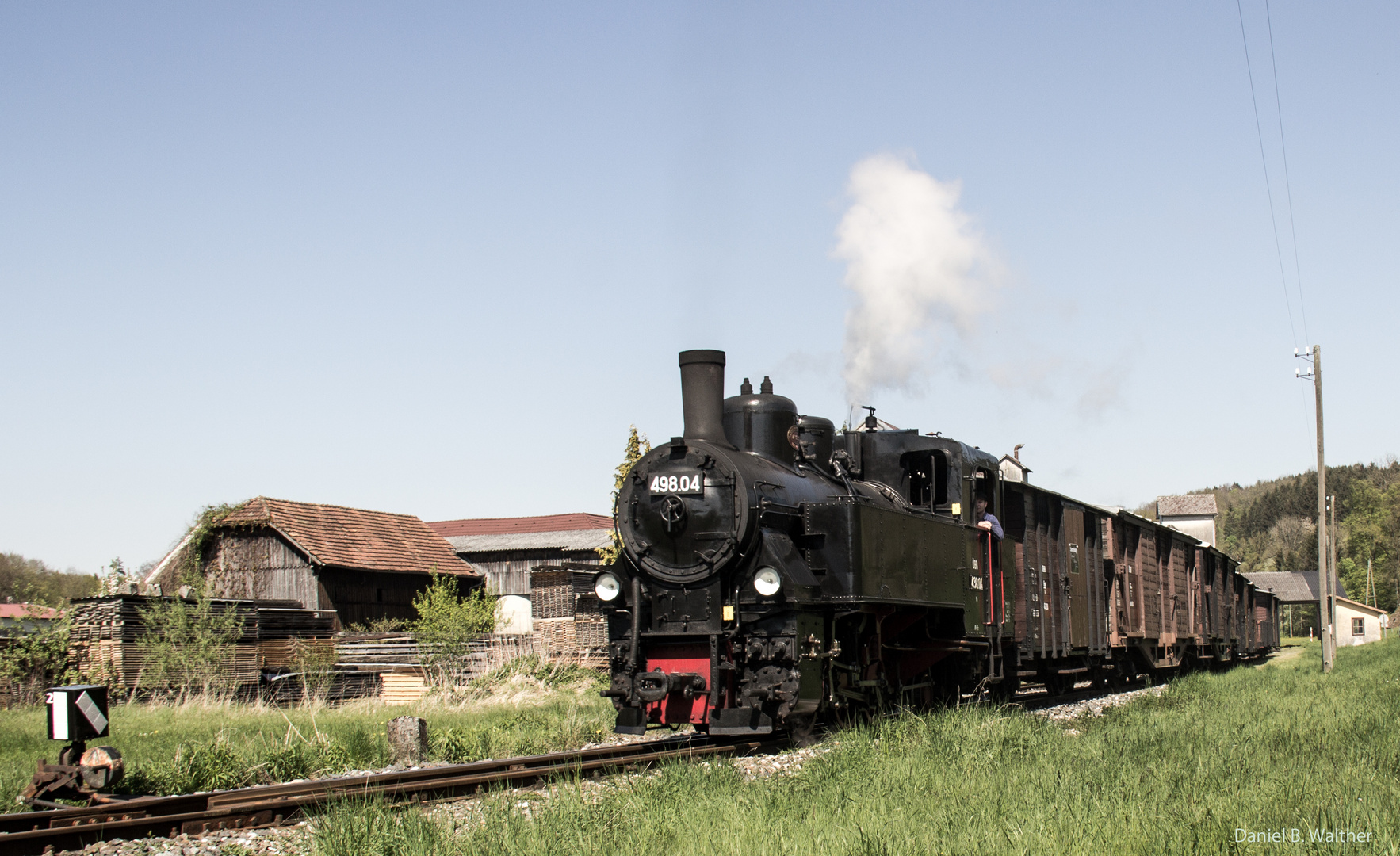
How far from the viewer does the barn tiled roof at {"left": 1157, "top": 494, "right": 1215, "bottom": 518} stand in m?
93.8

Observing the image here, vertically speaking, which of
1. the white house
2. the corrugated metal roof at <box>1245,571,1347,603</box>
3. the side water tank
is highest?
the side water tank

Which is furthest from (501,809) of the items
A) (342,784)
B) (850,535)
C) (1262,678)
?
(1262,678)

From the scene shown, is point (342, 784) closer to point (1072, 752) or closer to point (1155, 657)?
point (1072, 752)

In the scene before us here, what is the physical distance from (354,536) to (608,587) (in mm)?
26155

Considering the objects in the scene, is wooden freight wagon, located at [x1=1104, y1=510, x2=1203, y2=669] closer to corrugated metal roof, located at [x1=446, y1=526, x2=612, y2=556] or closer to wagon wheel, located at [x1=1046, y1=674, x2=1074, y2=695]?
wagon wheel, located at [x1=1046, y1=674, x2=1074, y2=695]

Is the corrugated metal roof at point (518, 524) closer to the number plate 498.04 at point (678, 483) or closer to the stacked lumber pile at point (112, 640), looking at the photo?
the stacked lumber pile at point (112, 640)

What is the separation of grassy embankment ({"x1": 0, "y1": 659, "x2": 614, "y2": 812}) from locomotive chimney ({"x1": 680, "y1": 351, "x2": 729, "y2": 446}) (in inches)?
144

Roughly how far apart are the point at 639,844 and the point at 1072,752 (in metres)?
4.50

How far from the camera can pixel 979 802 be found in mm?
6918

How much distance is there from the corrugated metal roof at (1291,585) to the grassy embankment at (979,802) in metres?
73.7

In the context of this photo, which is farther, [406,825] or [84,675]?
[84,675]

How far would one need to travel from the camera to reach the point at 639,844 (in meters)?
6.07

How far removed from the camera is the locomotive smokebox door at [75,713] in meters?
8.33

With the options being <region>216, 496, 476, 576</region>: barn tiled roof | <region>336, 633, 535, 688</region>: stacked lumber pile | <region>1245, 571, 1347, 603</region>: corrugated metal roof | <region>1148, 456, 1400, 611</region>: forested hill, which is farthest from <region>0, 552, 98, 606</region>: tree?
<region>1148, 456, 1400, 611</region>: forested hill
